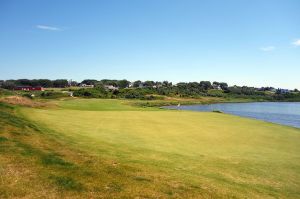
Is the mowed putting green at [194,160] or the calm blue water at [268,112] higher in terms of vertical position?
the mowed putting green at [194,160]

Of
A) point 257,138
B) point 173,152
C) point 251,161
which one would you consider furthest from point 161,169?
point 257,138

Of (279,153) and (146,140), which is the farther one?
(146,140)

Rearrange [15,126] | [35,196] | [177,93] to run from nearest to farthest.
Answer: [35,196] < [15,126] < [177,93]

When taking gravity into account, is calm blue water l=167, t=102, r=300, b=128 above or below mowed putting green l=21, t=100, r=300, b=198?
below

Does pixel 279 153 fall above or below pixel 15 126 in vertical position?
below

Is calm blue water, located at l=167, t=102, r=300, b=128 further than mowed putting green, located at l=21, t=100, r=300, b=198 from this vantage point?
Yes

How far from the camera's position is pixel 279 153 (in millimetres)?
22078

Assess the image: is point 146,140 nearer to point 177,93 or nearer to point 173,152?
point 173,152

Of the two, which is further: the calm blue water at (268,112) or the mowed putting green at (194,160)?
the calm blue water at (268,112)

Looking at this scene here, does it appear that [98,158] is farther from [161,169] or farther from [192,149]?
[192,149]

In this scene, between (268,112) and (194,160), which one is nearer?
(194,160)

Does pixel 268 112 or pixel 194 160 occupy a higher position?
pixel 194 160

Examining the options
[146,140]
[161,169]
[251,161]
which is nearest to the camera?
[161,169]

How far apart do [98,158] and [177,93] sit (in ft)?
577
